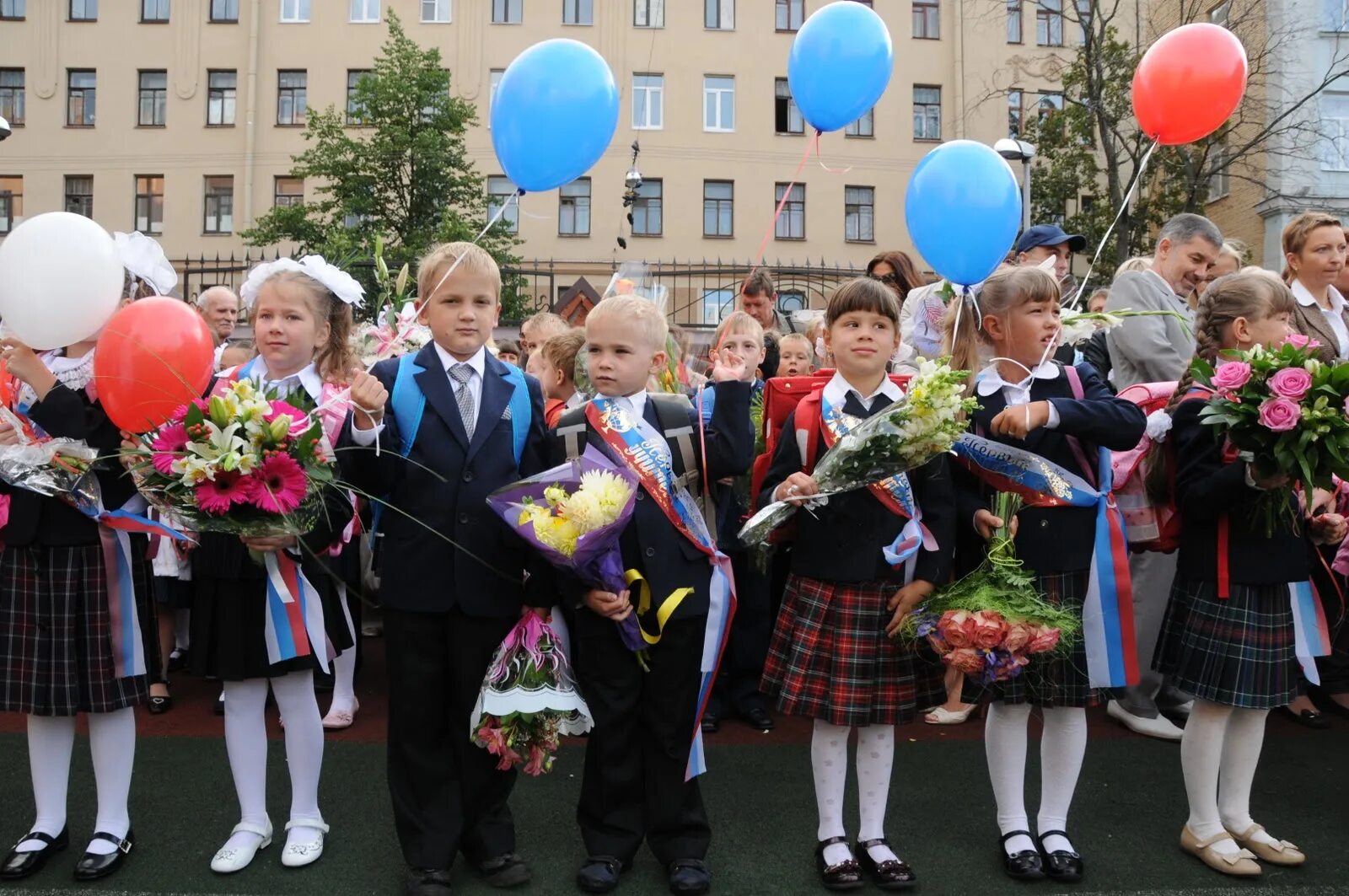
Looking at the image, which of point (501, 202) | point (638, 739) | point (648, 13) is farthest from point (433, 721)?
point (648, 13)

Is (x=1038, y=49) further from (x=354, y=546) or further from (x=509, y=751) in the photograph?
(x=509, y=751)

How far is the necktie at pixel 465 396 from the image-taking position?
3.21 meters

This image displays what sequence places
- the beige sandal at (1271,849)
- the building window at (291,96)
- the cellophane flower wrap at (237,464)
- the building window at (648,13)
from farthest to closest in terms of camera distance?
the building window at (291,96), the building window at (648,13), the beige sandal at (1271,849), the cellophane flower wrap at (237,464)

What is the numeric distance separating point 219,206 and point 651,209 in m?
11.6

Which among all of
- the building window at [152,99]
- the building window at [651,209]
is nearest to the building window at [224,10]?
the building window at [152,99]

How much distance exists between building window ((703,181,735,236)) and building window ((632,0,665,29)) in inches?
173

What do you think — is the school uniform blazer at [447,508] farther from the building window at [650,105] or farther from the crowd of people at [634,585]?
the building window at [650,105]

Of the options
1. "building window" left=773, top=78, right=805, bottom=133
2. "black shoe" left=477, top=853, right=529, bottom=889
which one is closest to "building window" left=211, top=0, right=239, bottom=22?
"building window" left=773, top=78, right=805, bottom=133

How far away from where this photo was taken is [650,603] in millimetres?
3219

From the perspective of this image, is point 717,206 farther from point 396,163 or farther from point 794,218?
point 396,163

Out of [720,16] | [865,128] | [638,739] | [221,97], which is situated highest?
[720,16]

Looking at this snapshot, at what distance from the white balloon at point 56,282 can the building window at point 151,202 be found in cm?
2956

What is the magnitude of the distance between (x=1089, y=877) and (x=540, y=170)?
2907 millimetres

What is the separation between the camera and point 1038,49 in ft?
96.9
